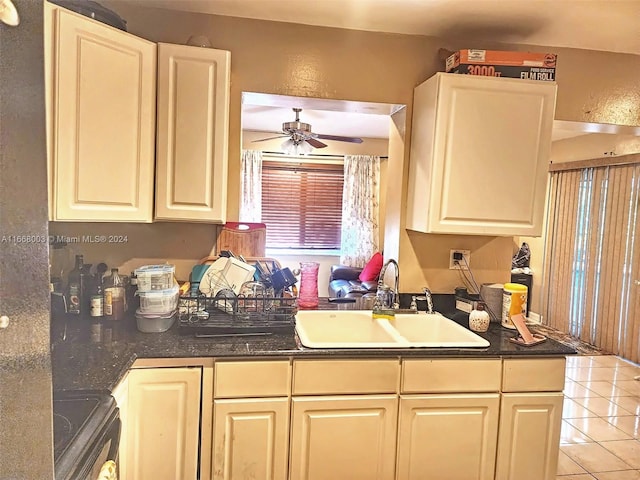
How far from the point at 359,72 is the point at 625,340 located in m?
4.09

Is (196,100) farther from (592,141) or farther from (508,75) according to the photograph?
(592,141)

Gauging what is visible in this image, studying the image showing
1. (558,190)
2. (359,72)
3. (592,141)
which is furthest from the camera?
(558,190)

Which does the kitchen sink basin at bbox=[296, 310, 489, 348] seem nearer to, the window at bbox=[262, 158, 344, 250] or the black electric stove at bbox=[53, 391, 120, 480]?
the black electric stove at bbox=[53, 391, 120, 480]

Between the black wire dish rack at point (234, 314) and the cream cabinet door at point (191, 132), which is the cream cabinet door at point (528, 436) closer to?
the black wire dish rack at point (234, 314)

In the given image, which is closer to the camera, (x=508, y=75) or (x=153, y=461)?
(x=153, y=461)

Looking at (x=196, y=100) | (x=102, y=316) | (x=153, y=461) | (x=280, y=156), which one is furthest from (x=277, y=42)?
(x=280, y=156)

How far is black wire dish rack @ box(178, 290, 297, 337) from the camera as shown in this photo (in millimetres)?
1914

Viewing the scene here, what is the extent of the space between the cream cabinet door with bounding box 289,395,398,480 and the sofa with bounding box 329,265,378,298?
9.65 ft

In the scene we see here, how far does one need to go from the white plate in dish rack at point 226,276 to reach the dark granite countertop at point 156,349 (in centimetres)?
24

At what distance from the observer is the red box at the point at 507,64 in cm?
215

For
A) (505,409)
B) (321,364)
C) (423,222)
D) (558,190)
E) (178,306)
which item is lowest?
(505,409)

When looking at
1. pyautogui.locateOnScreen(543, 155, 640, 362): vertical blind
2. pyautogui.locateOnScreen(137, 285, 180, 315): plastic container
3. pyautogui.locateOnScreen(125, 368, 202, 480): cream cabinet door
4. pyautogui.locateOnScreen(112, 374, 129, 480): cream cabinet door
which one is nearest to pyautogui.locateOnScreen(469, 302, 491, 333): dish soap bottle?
pyautogui.locateOnScreen(125, 368, 202, 480): cream cabinet door

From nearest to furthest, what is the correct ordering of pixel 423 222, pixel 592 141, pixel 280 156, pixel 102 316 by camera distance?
1. pixel 102 316
2. pixel 423 222
3. pixel 592 141
4. pixel 280 156

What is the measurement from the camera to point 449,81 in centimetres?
212
